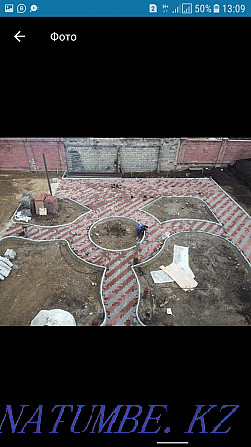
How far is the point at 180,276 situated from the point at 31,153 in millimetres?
12463

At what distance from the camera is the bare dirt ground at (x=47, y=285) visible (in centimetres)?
812

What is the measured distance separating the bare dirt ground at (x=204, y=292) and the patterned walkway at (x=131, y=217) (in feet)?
1.40

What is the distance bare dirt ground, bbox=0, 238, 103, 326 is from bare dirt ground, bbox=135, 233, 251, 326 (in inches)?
68.5

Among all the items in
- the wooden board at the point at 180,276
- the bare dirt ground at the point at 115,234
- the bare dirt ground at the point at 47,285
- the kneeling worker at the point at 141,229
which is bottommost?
the bare dirt ground at the point at 47,285

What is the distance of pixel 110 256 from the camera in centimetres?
1038

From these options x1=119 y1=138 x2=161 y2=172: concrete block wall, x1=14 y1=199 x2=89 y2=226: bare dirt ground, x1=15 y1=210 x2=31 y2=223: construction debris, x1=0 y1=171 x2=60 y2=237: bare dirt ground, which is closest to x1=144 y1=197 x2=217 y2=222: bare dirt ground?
x1=14 y1=199 x2=89 y2=226: bare dirt ground

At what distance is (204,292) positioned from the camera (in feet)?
29.3

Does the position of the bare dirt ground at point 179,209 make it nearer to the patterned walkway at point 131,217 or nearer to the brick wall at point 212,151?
the patterned walkway at point 131,217

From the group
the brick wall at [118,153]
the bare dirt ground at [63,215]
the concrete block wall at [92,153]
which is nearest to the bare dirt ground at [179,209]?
the bare dirt ground at [63,215]

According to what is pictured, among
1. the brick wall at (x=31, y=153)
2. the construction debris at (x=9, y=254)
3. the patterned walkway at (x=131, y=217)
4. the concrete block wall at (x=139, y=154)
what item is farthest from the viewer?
the concrete block wall at (x=139, y=154)

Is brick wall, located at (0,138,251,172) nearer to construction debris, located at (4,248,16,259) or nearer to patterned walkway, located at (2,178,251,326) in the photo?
patterned walkway, located at (2,178,251,326)

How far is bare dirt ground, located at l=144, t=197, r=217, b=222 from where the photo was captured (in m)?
13.0

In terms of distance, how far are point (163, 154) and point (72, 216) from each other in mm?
7822

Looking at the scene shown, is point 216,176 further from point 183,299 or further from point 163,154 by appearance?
point 183,299
